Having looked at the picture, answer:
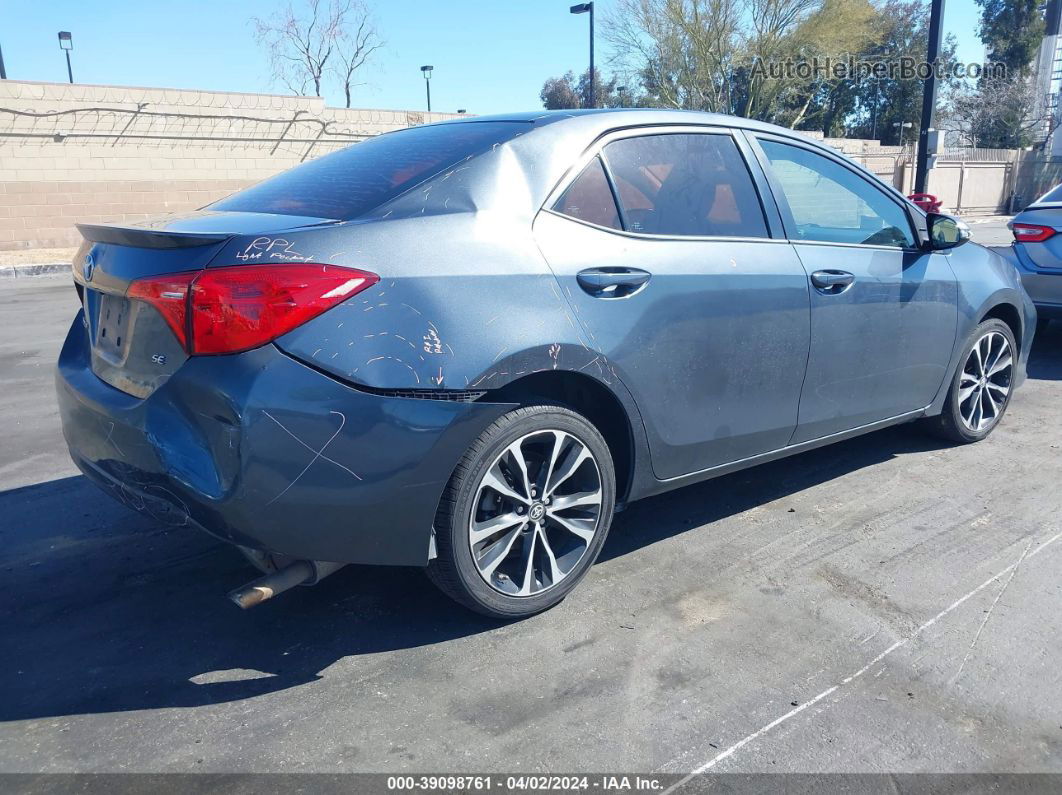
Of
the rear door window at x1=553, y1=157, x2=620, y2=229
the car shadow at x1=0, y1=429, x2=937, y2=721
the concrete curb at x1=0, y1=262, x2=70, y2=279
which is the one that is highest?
the rear door window at x1=553, y1=157, x2=620, y2=229

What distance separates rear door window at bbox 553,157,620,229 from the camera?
3.11 meters

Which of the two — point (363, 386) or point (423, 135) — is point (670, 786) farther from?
point (423, 135)

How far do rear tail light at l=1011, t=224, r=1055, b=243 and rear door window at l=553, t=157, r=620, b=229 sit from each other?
5426 millimetres

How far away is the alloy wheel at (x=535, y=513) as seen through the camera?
2.92 meters

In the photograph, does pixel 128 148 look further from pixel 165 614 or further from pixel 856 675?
pixel 856 675

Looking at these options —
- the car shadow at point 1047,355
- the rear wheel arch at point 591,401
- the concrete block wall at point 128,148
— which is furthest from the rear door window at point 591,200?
the concrete block wall at point 128,148

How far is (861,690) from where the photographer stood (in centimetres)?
273

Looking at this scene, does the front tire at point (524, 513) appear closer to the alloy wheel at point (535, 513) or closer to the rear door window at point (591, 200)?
the alloy wheel at point (535, 513)

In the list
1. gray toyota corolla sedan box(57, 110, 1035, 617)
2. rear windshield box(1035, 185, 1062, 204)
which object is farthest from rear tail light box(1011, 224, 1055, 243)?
gray toyota corolla sedan box(57, 110, 1035, 617)

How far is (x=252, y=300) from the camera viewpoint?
2.50 m

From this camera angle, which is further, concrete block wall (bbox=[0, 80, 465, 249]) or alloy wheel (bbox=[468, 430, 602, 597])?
concrete block wall (bbox=[0, 80, 465, 249])

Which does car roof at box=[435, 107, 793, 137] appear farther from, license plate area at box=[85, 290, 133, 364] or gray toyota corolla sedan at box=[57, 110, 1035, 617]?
license plate area at box=[85, 290, 133, 364]

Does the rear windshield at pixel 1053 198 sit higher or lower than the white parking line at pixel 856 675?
higher

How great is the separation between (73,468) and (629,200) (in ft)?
10.8
